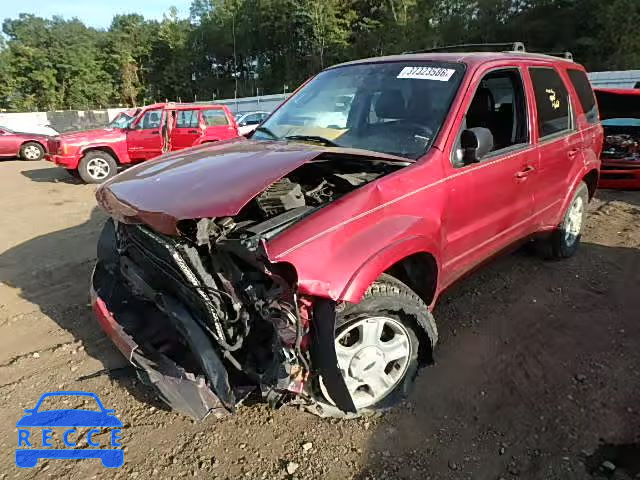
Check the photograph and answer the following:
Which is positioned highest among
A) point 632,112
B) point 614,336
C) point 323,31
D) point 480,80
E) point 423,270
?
point 323,31

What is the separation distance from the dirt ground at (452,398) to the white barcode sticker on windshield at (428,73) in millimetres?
1789

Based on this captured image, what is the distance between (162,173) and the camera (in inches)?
109

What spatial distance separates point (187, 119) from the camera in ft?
36.6

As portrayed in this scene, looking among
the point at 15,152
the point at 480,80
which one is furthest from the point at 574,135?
the point at 15,152

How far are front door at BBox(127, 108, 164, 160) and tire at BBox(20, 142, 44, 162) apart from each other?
7.05 m

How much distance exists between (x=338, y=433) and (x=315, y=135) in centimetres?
193

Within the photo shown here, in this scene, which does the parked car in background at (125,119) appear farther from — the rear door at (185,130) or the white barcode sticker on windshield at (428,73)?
the white barcode sticker on windshield at (428,73)

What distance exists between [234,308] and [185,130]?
970cm

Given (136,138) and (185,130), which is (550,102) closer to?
(185,130)

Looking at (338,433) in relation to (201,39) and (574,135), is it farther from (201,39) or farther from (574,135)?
A: (201,39)

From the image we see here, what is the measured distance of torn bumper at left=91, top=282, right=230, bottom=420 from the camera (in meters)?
2.27

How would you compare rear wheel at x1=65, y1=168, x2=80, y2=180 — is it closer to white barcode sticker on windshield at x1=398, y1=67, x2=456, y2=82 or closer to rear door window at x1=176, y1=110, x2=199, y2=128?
rear door window at x1=176, y1=110, x2=199, y2=128

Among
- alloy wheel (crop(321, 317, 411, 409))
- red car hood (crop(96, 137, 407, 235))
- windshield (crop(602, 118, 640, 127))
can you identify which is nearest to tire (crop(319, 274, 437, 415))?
alloy wheel (crop(321, 317, 411, 409))

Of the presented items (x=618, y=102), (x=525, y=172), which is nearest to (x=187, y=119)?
(x=618, y=102)
